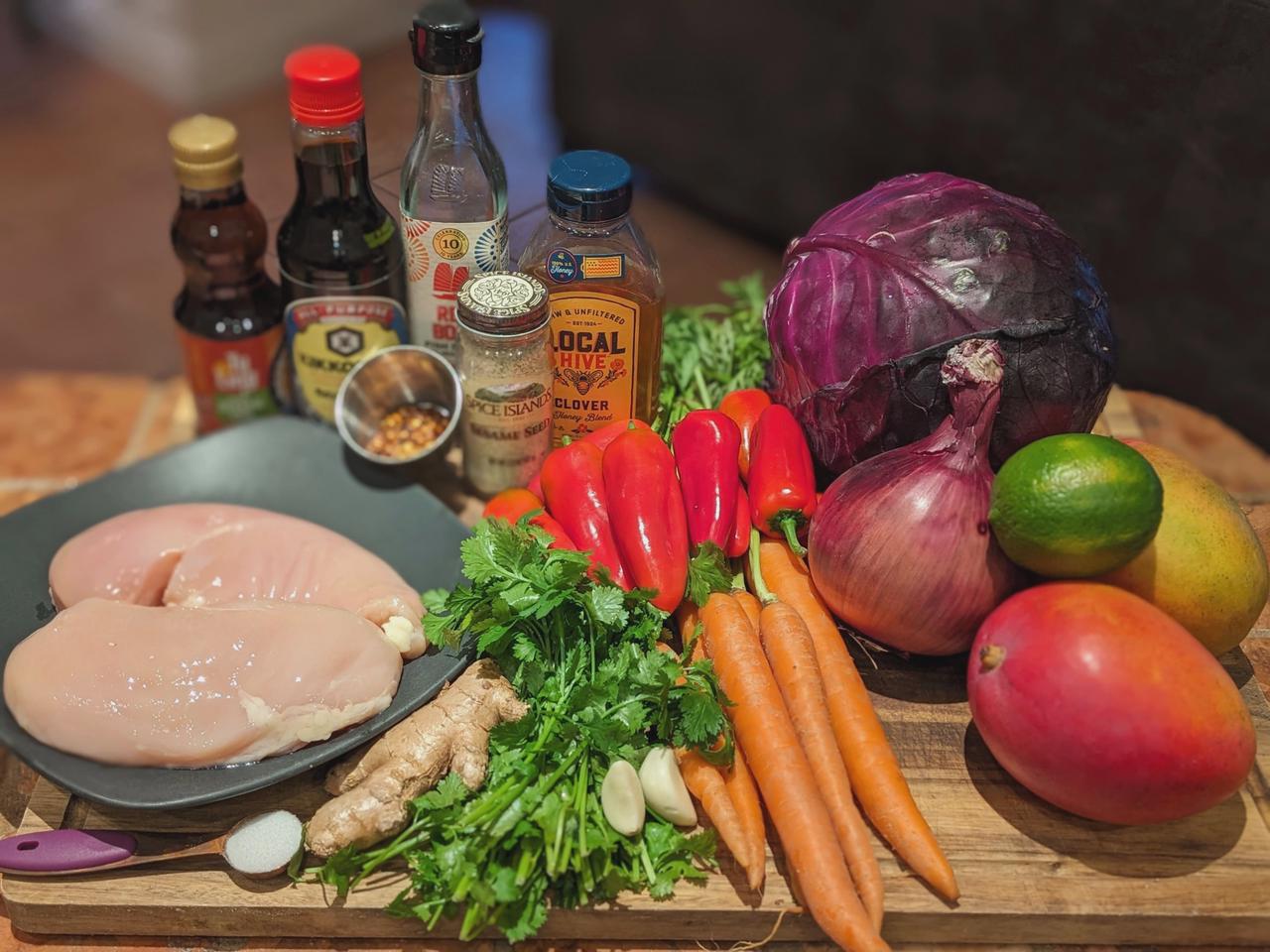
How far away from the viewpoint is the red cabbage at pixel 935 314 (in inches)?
52.9

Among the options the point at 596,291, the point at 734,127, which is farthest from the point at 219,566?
the point at 734,127

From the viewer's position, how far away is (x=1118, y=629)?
3.85 ft

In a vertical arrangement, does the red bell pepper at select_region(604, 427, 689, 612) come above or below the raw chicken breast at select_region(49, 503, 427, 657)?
above

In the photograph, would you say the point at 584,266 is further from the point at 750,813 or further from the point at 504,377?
the point at 750,813

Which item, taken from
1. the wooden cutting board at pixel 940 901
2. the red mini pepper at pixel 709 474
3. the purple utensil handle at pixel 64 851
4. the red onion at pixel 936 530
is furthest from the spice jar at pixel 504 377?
the purple utensil handle at pixel 64 851

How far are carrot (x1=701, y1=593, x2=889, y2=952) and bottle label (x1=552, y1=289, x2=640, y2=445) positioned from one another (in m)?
0.35

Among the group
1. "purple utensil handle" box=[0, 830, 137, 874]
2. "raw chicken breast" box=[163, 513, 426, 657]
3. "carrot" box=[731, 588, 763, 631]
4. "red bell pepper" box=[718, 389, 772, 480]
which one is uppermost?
"red bell pepper" box=[718, 389, 772, 480]

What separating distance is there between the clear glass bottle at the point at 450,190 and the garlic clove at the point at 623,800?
28.7 inches

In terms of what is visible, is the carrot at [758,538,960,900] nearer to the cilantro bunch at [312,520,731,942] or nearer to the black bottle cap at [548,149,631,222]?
the cilantro bunch at [312,520,731,942]

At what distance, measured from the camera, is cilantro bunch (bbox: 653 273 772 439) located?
1707 millimetres

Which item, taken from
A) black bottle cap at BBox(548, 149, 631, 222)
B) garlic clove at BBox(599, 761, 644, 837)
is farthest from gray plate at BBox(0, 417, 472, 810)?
black bottle cap at BBox(548, 149, 631, 222)

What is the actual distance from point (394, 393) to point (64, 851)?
762mm

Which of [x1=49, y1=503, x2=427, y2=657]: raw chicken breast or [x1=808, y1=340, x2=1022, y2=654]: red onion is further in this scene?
[x1=49, y1=503, x2=427, y2=657]: raw chicken breast

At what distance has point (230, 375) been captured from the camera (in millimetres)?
1745
